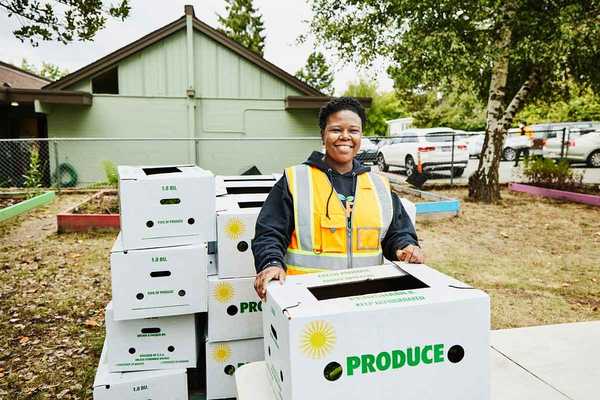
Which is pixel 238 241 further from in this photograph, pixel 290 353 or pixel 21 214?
pixel 21 214

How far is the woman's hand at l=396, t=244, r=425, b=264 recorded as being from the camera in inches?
77.2

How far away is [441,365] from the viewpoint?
1.35m

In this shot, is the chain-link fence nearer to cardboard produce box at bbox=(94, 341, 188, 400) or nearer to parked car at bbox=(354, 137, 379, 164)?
parked car at bbox=(354, 137, 379, 164)

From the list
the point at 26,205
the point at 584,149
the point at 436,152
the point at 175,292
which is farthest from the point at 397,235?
the point at 584,149

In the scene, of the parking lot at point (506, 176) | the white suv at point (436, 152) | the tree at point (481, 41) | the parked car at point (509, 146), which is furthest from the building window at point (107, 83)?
the parked car at point (509, 146)

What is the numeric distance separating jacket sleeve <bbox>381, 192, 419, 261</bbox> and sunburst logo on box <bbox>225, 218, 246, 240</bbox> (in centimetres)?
92

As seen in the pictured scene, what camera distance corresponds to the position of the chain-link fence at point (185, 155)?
37.1 feet

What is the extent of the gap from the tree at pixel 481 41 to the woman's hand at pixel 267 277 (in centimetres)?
748

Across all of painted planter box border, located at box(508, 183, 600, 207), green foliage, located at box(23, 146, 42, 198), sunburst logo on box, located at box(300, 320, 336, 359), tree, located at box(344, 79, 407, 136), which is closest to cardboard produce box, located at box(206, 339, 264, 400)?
sunburst logo on box, located at box(300, 320, 336, 359)

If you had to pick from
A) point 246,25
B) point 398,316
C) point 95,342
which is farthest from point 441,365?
point 246,25

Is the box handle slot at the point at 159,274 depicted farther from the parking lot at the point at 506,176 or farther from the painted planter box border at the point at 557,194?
the parking lot at the point at 506,176

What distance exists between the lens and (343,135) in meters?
2.15

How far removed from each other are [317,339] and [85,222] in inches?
273

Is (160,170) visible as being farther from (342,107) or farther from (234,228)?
(342,107)
